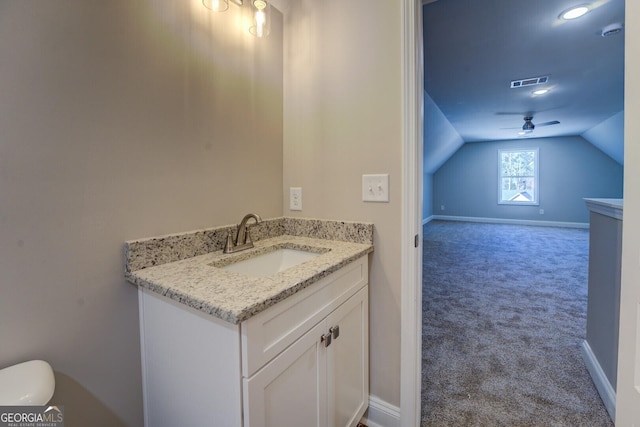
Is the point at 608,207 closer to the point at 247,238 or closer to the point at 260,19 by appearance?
the point at 247,238

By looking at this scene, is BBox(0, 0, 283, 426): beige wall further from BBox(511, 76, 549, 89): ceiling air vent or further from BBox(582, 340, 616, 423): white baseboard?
BBox(511, 76, 549, 89): ceiling air vent

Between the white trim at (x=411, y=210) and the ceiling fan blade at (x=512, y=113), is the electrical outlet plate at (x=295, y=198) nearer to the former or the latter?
the white trim at (x=411, y=210)

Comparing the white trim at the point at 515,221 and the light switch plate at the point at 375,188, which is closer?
the light switch plate at the point at 375,188

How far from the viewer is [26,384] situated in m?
0.68

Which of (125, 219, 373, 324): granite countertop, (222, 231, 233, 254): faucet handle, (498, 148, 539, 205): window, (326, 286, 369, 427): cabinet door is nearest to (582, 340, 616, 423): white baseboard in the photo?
(326, 286, 369, 427): cabinet door

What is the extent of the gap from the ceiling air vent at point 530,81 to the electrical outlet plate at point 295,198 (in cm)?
330

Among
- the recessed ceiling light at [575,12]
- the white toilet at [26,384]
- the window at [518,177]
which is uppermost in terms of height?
the recessed ceiling light at [575,12]

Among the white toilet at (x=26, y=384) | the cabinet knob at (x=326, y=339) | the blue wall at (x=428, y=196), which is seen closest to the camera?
the white toilet at (x=26, y=384)

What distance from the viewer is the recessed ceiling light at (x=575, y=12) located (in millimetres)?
1967

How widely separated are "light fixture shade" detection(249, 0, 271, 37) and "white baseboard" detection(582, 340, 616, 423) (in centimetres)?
242

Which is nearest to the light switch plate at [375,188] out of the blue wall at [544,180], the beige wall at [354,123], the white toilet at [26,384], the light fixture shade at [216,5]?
the beige wall at [354,123]

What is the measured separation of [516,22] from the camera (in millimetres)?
Answer: 2168

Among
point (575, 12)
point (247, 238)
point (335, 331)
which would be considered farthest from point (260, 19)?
point (575, 12)

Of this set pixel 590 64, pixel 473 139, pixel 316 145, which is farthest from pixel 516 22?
pixel 473 139
